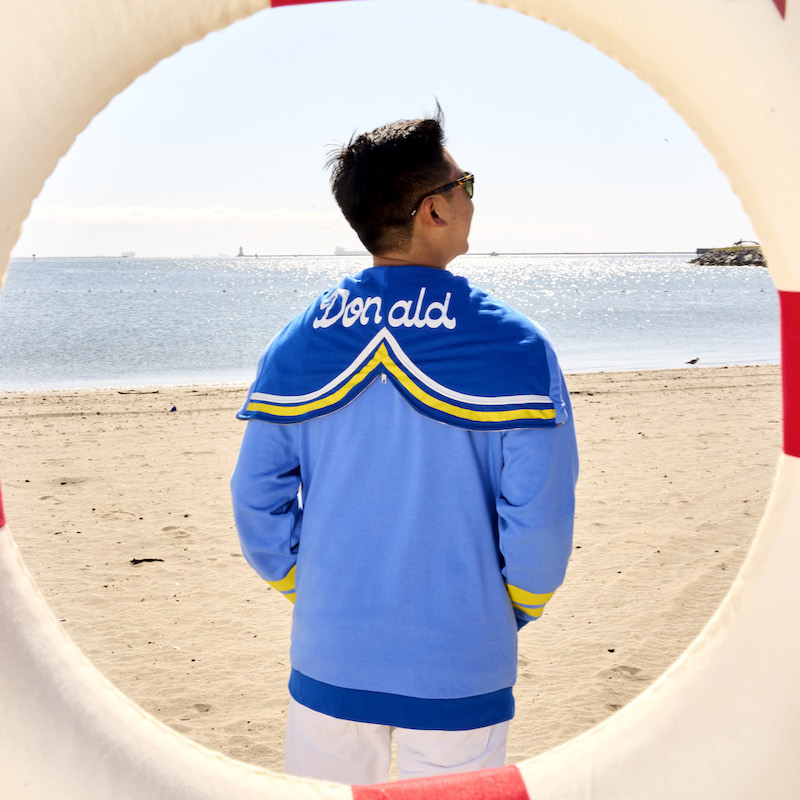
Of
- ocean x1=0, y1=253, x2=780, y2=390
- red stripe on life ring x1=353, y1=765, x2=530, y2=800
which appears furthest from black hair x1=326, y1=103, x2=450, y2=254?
ocean x1=0, y1=253, x2=780, y2=390

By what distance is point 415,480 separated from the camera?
1354mm

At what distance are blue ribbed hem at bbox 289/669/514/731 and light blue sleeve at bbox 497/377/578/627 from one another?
192 mm

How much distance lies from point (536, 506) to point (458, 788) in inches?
18.9

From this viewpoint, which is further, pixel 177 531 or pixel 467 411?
pixel 177 531

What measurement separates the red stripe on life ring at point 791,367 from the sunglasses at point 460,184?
57cm

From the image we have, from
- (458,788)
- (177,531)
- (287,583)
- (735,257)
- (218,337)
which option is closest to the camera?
(458,788)

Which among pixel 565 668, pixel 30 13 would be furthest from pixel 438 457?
pixel 565 668

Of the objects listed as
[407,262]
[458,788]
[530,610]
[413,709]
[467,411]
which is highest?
[407,262]

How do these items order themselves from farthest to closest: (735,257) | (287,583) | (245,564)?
1. (735,257)
2. (245,564)
3. (287,583)

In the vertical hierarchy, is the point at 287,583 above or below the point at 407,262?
below

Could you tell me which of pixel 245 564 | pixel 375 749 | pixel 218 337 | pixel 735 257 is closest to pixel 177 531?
pixel 245 564

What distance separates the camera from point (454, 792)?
1329mm

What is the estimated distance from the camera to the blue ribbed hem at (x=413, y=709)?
1.35m

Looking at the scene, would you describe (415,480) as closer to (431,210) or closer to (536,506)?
(536,506)
